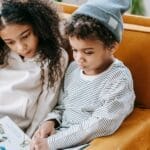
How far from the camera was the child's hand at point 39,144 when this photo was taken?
53.7 inches

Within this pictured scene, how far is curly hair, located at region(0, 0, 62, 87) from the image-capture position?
149 cm

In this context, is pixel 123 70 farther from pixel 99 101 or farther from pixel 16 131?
pixel 16 131

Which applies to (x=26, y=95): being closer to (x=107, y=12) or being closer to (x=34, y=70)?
(x=34, y=70)

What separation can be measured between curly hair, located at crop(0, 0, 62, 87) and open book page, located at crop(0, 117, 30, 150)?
0.22 meters

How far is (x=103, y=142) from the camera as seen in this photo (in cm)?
132

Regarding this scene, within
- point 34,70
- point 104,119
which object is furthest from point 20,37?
point 104,119

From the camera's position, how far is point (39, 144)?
4.51 ft

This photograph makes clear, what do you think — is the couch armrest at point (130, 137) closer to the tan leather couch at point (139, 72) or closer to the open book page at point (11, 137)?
the tan leather couch at point (139, 72)

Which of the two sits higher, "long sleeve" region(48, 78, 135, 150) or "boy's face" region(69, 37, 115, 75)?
"boy's face" region(69, 37, 115, 75)

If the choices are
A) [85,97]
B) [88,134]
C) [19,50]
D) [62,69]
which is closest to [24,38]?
[19,50]

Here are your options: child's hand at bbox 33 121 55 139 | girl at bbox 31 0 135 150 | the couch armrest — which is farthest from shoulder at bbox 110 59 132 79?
child's hand at bbox 33 121 55 139

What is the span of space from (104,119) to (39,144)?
222 millimetres

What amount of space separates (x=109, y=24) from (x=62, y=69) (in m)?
0.32

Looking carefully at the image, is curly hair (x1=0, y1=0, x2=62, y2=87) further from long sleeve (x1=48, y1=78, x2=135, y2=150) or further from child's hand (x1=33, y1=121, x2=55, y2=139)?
long sleeve (x1=48, y1=78, x2=135, y2=150)
